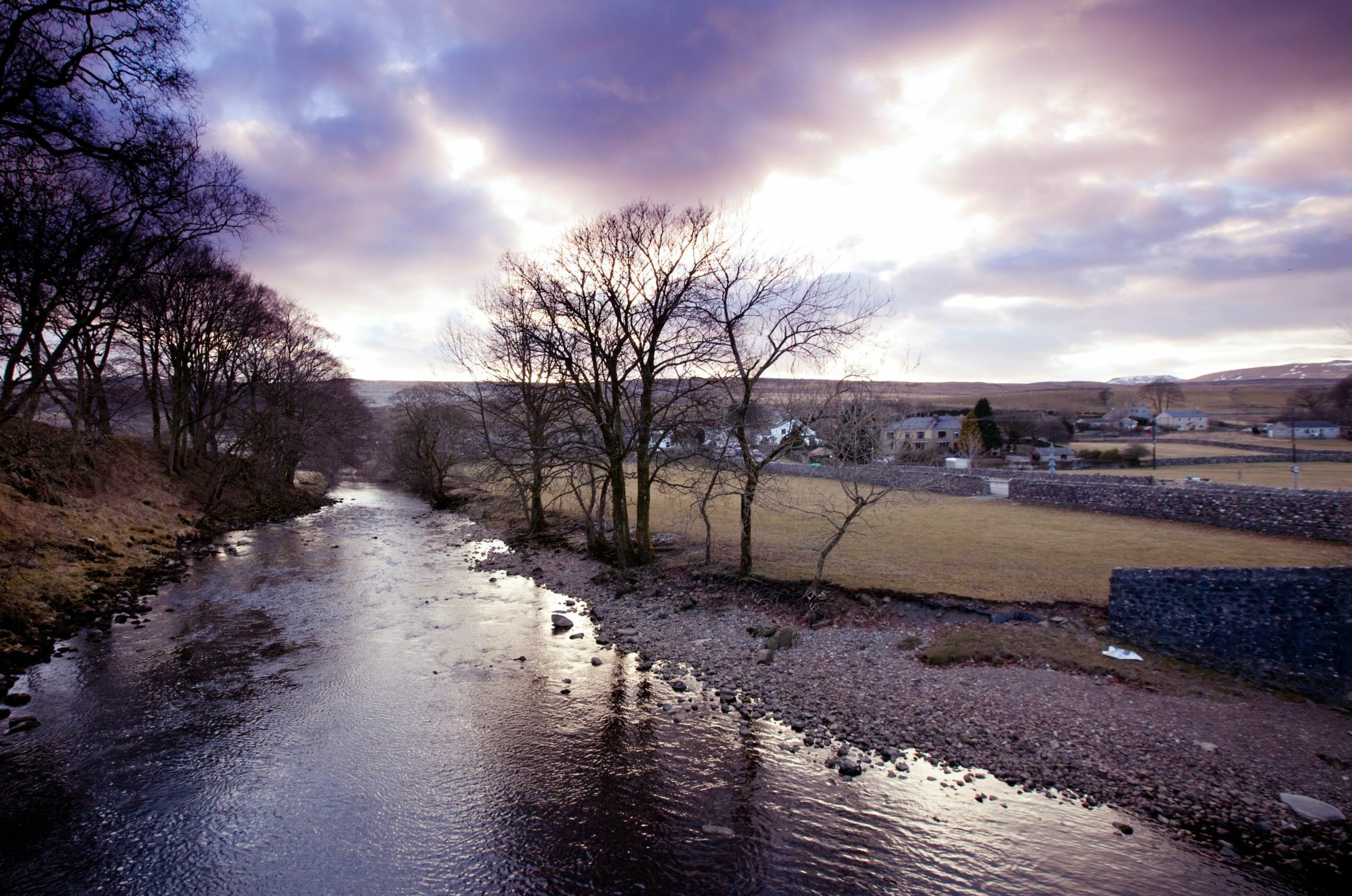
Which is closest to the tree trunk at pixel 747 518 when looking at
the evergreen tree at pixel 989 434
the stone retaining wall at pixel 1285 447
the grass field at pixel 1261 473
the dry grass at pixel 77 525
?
the dry grass at pixel 77 525

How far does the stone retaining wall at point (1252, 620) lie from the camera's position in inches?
393

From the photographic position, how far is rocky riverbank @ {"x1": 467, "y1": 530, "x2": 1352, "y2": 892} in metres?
7.90

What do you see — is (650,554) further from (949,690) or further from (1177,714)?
(1177,714)

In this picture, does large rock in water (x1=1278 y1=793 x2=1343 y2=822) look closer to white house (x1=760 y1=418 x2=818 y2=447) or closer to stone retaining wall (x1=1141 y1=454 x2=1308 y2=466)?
white house (x1=760 y1=418 x2=818 y2=447)

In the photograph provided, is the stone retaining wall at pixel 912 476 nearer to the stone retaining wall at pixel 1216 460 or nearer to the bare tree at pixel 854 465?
the bare tree at pixel 854 465

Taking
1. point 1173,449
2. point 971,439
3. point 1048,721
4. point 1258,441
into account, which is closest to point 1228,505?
point 1048,721

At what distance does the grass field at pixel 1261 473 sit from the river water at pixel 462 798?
2745 centimetres

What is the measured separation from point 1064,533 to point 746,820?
18.9 meters

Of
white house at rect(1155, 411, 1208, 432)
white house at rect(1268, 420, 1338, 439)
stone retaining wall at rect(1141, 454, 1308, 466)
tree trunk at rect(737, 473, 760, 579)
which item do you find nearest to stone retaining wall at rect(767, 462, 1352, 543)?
tree trunk at rect(737, 473, 760, 579)

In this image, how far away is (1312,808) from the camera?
7785mm

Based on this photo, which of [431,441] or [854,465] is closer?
[854,465]

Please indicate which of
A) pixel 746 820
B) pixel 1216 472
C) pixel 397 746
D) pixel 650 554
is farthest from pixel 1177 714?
pixel 1216 472

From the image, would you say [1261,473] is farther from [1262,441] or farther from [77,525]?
[77,525]

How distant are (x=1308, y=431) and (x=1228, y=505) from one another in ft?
211
